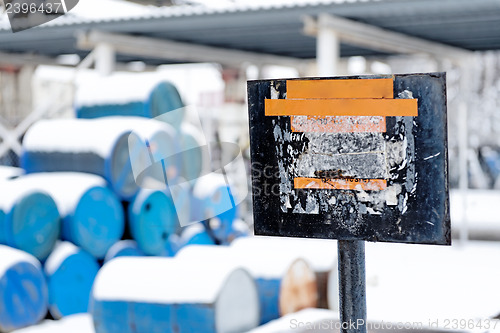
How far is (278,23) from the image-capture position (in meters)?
10.4

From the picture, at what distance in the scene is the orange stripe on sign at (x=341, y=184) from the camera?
2443mm

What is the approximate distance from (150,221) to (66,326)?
140 centimetres

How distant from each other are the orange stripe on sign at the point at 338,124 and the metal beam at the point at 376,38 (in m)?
7.30

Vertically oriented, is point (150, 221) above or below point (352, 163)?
below

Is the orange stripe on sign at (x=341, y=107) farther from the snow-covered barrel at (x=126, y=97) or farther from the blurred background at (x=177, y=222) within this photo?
the snow-covered barrel at (x=126, y=97)

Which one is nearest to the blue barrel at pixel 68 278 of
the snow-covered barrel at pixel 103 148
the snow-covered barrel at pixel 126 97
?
the snow-covered barrel at pixel 103 148

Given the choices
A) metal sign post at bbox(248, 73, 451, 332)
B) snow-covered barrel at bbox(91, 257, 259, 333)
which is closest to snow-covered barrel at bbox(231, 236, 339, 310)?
snow-covered barrel at bbox(91, 257, 259, 333)

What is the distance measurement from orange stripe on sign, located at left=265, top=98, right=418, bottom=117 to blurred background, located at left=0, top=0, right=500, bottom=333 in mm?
1784

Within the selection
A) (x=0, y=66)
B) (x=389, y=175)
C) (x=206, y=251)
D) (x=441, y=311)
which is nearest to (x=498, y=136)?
(x=0, y=66)

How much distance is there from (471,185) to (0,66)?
14.6 m

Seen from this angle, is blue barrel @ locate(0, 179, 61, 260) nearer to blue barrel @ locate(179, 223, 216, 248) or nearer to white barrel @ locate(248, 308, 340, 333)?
blue barrel @ locate(179, 223, 216, 248)

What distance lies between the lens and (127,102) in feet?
25.3

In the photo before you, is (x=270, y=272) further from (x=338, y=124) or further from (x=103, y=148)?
(x=338, y=124)

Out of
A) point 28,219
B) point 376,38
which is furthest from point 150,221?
point 376,38
